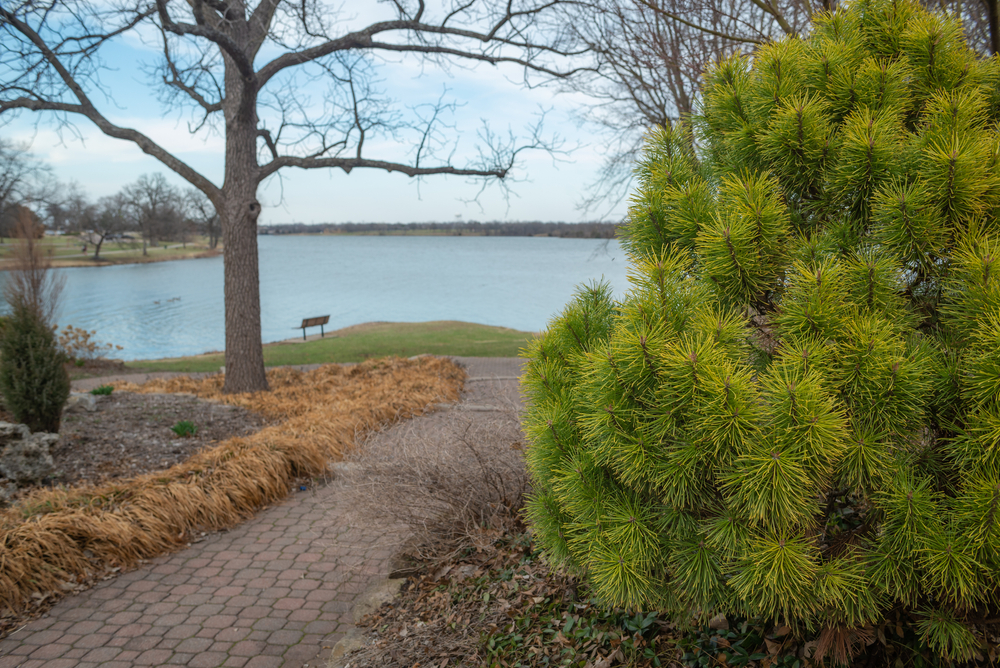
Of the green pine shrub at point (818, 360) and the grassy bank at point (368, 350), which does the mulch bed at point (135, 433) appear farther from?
the grassy bank at point (368, 350)

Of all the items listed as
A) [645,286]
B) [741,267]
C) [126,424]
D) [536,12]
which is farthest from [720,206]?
[536,12]

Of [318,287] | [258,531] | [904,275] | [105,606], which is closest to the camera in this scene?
[904,275]

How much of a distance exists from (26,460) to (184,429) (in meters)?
1.67

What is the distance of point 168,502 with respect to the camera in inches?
212

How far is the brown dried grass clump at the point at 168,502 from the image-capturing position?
458 centimetres

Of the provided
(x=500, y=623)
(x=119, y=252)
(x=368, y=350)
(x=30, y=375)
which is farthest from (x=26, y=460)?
(x=119, y=252)

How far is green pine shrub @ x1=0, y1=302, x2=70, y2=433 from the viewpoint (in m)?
6.73

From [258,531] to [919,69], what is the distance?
581 centimetres

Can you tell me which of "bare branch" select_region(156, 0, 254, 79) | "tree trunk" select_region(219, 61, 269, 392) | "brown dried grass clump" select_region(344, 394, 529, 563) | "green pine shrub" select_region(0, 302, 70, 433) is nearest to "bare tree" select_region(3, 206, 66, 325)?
"tree trunk" select_region(219, 61, 269, 392)

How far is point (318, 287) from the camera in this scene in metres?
59.6

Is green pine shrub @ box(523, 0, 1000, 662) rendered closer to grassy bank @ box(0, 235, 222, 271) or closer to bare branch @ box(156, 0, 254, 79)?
bare branch @ box(156, 0, 254, 79)

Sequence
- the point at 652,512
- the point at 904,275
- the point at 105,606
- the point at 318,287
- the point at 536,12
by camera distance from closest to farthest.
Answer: the point at 904,275 < the point at 652,512 < the point at 105,606 < the point at 536,12 < the point at 318,287

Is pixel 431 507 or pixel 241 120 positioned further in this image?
pixel 241 120

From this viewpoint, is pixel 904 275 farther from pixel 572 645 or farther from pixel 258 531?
pixel 258 531
